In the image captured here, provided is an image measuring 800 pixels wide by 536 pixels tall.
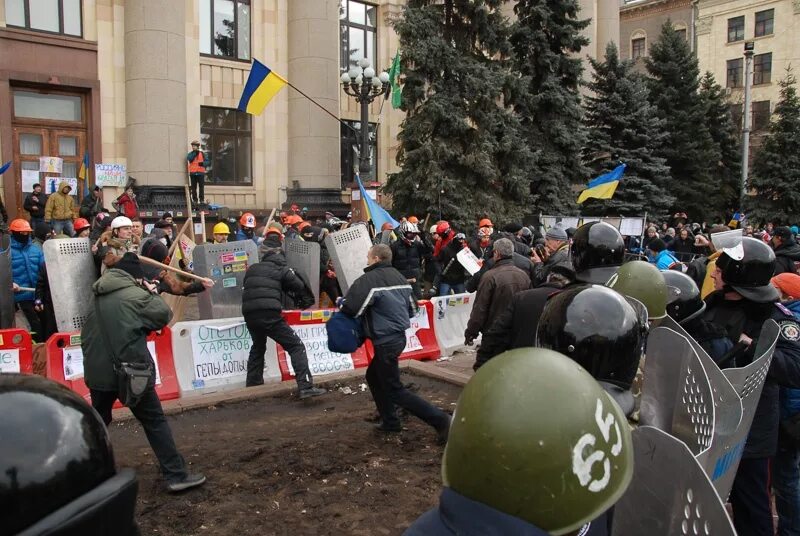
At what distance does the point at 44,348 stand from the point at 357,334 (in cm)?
372

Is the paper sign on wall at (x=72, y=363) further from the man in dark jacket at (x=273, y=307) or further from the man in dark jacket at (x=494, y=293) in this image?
the man in dark jacket at (x=494, y=293)

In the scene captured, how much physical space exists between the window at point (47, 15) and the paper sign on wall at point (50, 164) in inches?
134

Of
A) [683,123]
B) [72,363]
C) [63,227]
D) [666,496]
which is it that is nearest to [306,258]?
[72,363]

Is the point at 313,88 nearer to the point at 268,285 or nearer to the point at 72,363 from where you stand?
the point at 268,285

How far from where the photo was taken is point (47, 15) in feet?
58.1

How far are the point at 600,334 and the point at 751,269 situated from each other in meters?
1.95

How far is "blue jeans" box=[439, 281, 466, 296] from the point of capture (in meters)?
13.1

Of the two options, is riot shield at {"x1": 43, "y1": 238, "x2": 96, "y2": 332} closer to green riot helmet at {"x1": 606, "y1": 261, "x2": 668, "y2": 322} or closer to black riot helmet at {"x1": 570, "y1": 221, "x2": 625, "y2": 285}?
black riot helmet at {"x1": 570, "y1": 221, "x2": 625, "y2": 285}

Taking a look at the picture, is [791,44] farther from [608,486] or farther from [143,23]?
[608,486]

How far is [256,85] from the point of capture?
13.5 m

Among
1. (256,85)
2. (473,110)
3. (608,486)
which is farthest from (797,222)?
(608,486)

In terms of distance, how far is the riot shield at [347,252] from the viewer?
35.0 ft

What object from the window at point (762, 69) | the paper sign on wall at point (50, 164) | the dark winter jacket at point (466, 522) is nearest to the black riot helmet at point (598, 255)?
the dark winter jacket at point (466, 522)

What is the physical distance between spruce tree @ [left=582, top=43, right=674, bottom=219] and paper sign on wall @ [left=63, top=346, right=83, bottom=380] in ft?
71.5
